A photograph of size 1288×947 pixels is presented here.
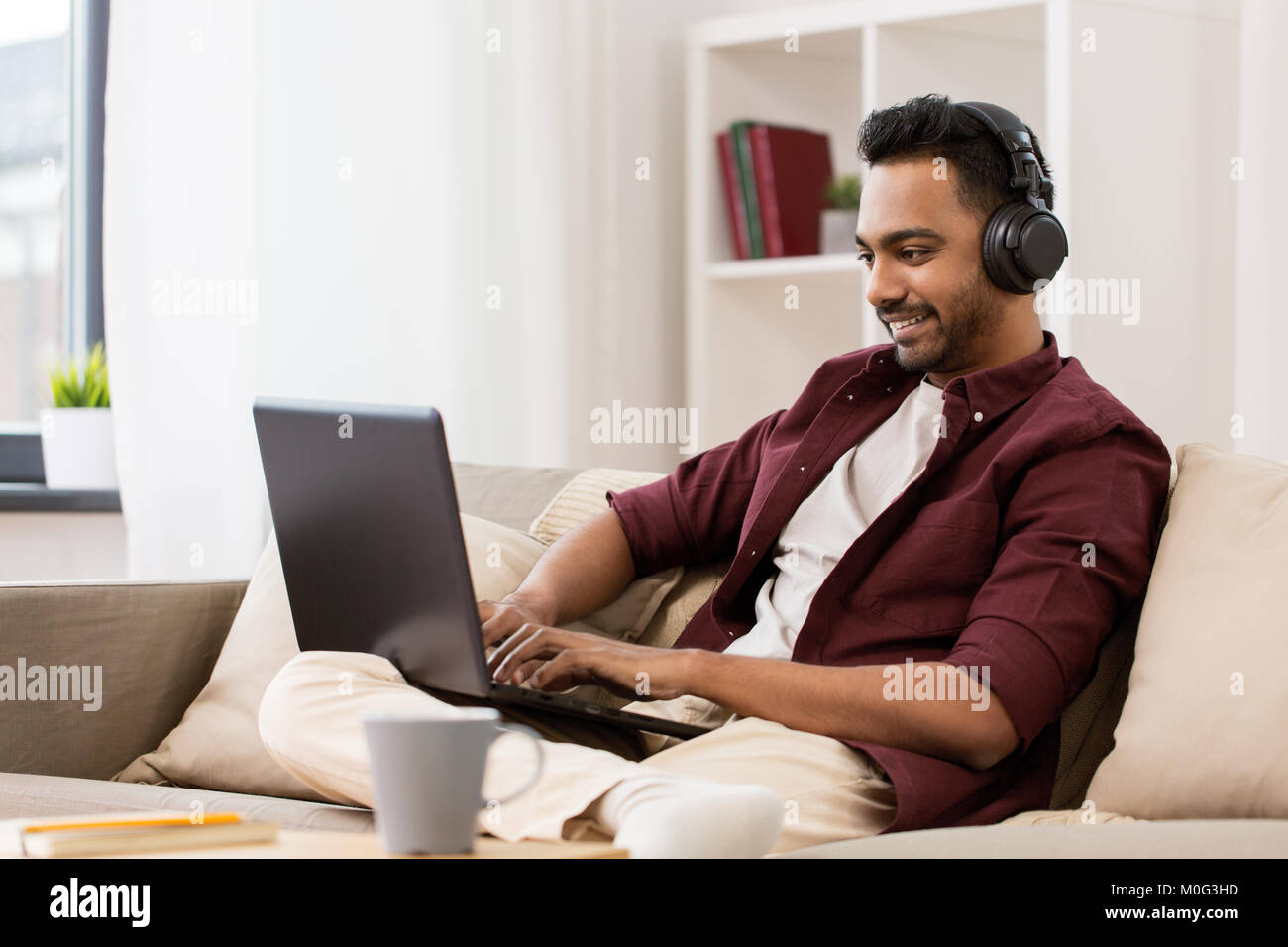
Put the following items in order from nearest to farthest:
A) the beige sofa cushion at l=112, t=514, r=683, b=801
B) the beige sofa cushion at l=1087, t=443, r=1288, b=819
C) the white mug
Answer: the white mug < the beige sofa cushion at l=1087, t=443, r=1288, b=819 < the beige sofa cushion at l=112, t=514, r=683, b=801

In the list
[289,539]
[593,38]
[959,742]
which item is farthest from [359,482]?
[593,38]

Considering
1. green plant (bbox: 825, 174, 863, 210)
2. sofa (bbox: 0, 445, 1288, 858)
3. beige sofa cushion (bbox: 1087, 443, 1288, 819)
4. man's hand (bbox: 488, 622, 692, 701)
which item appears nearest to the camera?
sofa (bbox: 0, 445, 1288, 858)

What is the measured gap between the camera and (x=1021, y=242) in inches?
59.3

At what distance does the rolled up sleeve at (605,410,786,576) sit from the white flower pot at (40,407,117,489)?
1188 mm

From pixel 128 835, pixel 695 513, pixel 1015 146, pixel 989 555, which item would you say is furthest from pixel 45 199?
pixel 128 835

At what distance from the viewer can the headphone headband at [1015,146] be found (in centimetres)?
154

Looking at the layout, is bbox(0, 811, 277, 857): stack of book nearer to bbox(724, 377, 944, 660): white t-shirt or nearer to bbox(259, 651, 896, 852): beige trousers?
bbox(259, 651, 896, 852): beige trousers

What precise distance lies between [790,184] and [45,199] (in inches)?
55.4

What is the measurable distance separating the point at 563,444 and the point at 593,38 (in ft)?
2.56

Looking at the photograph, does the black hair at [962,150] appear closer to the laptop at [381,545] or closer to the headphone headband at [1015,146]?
the headphone headband at [1015,146]

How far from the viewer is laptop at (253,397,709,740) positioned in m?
1.18

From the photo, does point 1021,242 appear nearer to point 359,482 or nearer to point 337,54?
point 359,482

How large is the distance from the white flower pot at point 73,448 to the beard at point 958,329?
60.2 inches

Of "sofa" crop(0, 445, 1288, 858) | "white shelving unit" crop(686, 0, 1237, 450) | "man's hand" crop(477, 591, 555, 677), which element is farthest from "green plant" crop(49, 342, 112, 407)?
"man's hand" crop(477, 591, 555, 677)
